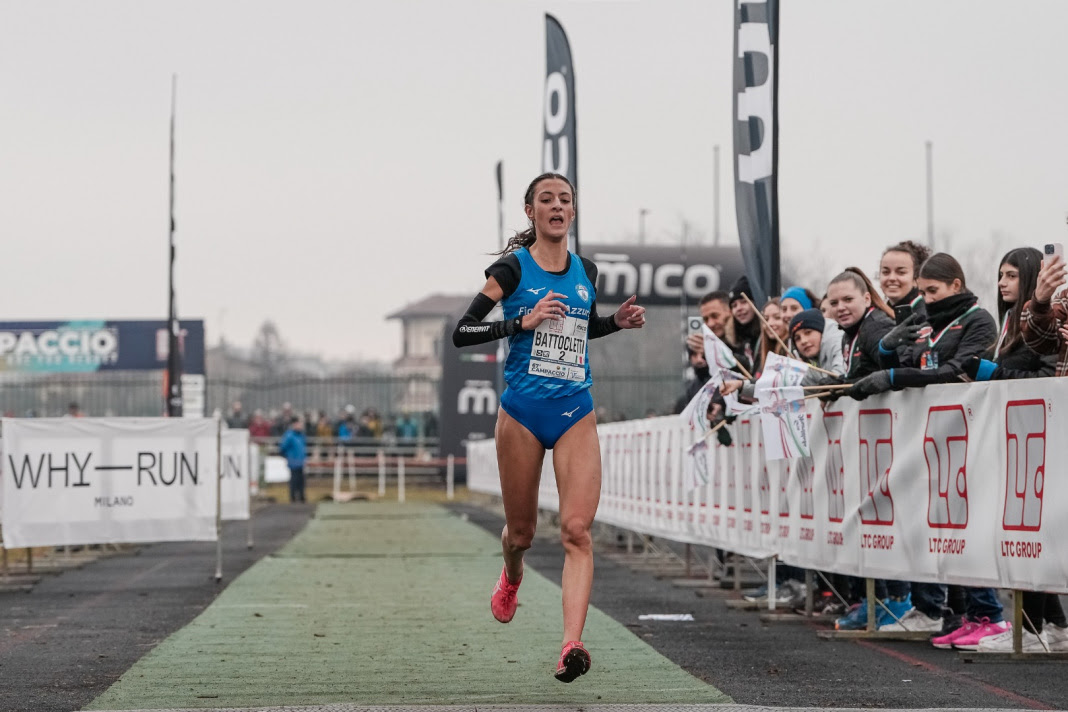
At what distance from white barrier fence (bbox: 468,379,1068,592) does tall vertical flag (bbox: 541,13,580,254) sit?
8648 mm

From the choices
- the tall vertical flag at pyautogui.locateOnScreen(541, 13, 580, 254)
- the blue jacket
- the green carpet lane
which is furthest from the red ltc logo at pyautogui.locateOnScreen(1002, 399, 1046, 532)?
the blue jacket

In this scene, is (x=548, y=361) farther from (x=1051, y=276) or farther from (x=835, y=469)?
(x=835, y=469)

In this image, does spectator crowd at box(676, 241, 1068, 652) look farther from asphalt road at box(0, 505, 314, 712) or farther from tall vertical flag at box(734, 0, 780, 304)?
asphalt road at box(0, 505, 314, 712)

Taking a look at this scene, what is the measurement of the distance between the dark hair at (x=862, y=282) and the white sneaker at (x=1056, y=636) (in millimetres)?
2180

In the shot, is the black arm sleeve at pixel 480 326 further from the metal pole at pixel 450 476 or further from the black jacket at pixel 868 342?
the metal pole at pixel 450 476

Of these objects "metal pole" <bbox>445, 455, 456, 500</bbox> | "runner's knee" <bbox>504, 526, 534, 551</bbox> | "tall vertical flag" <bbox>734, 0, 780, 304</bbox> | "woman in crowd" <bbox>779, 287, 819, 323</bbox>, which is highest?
"tall vertical flag" <bbox>734, 0, 780, 304</bbox>

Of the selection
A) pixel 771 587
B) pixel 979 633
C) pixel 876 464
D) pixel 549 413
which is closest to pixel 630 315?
pixel 549 413

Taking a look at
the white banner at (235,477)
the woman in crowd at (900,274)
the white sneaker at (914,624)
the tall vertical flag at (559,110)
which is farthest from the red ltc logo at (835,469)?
the tall vertical flag at (559,110)

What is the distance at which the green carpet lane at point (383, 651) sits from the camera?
257 inches

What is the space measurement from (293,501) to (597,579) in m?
24.7

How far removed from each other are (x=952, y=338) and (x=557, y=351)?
288 centimetres

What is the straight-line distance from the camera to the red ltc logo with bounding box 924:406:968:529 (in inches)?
314

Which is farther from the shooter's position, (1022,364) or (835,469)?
(835,469)

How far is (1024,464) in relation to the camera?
7355 mm
